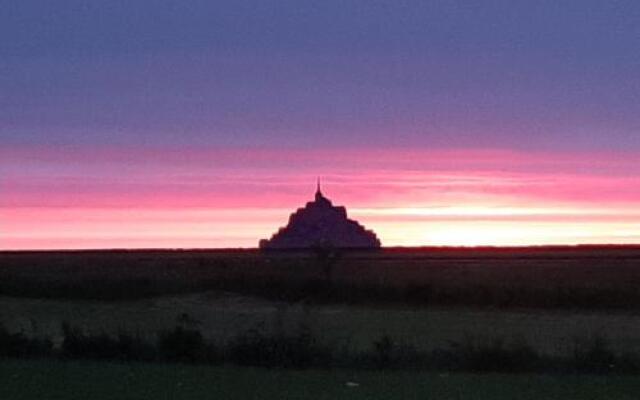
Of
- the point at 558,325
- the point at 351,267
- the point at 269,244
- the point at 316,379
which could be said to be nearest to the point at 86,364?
the point at 316,379

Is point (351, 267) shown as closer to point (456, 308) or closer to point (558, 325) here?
point (456, 308)

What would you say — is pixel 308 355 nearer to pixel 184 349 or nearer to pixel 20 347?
pixel 184 349

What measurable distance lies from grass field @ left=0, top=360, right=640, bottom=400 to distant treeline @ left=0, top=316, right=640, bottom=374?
1.35m

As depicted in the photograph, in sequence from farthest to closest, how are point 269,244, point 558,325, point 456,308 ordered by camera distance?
1. point 269,244
2. point 456,308
3. point 558,325

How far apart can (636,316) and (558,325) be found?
11.6ft

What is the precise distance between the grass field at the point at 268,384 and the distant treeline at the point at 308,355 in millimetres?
1352

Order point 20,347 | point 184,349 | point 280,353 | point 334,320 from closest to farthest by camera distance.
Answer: point 280,353, point 184,349, point 20,347, point 334,320

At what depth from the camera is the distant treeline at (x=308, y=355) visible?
98.4 feet

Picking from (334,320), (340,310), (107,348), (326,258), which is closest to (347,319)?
(334,320)

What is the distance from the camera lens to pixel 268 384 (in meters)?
25.9

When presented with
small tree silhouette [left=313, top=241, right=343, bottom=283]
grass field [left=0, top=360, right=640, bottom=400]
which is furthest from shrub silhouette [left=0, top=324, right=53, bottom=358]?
small tree silhouette [left=313, top=241, right=343, bottom=283]

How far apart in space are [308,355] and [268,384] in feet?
15.2

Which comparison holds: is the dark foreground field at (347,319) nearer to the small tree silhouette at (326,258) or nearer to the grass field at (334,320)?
the grass field at (334,320)

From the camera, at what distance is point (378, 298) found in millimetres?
57875
